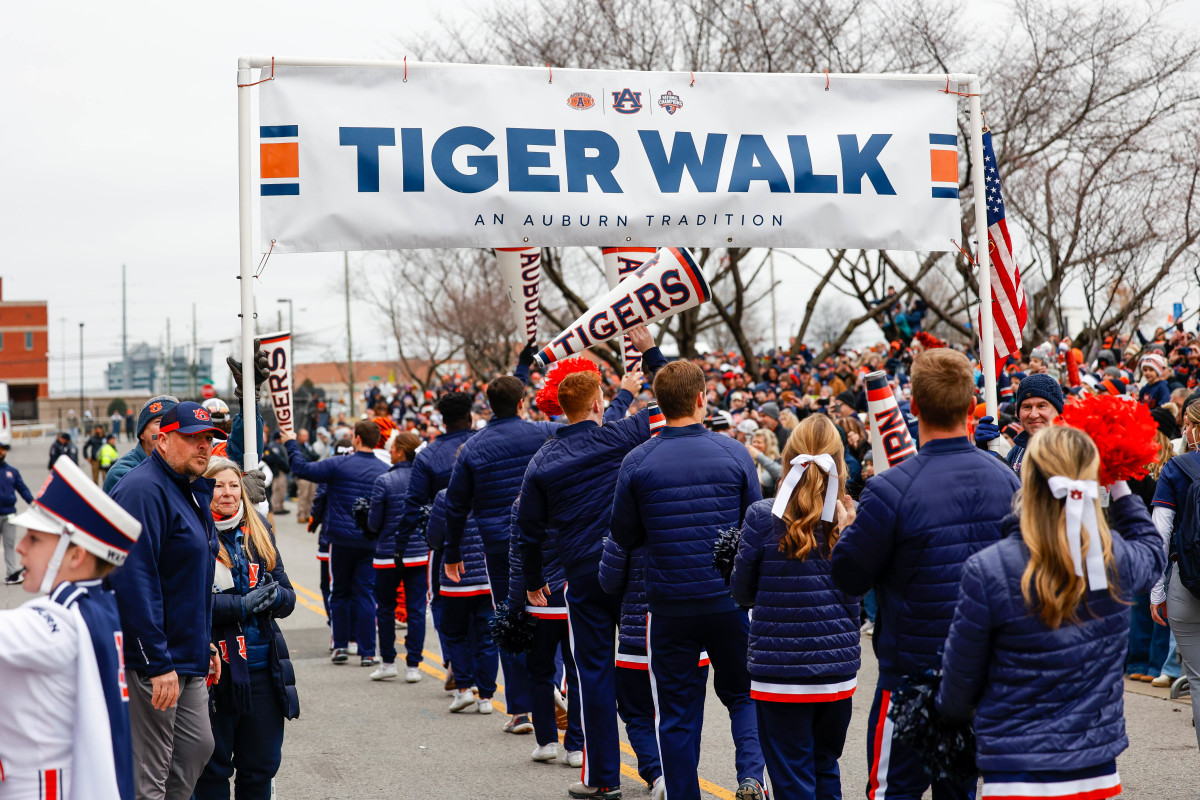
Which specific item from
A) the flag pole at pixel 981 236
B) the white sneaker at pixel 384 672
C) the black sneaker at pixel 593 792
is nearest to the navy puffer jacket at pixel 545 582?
the black sneaker at pixel 593 792

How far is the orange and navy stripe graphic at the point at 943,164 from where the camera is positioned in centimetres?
771

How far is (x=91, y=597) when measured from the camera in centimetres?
339

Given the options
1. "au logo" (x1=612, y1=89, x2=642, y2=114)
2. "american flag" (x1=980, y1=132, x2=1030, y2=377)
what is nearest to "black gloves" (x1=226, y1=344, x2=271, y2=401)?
"au logo" (x1=612, y1=89, x2=642, y2=114)

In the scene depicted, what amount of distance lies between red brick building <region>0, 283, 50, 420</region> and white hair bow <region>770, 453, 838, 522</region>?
9824 centimetres

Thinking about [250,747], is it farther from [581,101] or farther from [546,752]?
[581,101]

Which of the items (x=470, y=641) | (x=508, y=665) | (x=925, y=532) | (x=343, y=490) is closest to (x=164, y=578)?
(x=925, y=532)

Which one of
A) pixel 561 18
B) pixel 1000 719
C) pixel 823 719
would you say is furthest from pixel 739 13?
pixel 1000 719

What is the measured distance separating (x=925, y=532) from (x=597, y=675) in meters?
2.80

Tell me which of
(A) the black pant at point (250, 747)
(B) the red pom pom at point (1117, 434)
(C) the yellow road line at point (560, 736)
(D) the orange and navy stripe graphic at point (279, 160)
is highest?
(D) the orange and navy stripe graphic at point (279, 160)

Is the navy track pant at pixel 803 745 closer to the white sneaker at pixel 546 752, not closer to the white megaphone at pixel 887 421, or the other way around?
the white megaphone at pixel 887 421

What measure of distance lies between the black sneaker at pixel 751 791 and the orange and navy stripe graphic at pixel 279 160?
416 centimetres

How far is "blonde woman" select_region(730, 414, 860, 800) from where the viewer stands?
488 cm

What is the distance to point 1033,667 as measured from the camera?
346 centimetres

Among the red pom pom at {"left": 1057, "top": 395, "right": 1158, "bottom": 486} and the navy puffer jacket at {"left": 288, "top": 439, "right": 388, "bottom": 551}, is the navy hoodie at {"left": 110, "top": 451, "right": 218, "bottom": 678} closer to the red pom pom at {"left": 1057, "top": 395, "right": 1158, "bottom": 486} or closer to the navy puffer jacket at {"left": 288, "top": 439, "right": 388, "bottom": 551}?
the red pom pom at {"left": 1057, "top": 395, "right": 1158, "bottom": 486}
